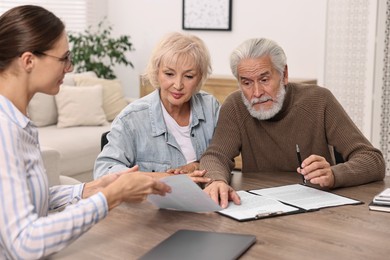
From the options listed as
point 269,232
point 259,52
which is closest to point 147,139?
point 259,52

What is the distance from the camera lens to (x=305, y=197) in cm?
198

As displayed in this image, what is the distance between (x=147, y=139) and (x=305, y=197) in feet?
2.36

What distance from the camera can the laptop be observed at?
4.65ft

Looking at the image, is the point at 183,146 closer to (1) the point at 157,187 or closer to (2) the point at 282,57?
(2) the point at 282,57

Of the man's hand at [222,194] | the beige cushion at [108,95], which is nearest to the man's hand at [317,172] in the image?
the man's hand at [222,194]

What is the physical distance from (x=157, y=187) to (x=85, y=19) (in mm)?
5001

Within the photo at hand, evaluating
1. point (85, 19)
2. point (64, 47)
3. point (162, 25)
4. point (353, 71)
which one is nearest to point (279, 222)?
point (64, 47)

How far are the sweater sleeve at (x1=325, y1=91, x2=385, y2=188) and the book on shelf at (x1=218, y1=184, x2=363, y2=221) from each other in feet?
0.43

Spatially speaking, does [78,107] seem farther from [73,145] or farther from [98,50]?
[98,50]

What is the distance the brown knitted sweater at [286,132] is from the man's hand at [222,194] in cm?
43

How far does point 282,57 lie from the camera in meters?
2.45

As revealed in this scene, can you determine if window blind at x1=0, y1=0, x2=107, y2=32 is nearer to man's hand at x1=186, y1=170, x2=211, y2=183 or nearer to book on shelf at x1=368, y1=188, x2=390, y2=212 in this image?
man's hand at x1=186, y1=170, x2=211, y2=183

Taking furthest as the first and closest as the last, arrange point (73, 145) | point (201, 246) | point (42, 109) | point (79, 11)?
1. point (79, 11)
2. point (42, 109)
3. point (73, 145)
4. point (201, 246)

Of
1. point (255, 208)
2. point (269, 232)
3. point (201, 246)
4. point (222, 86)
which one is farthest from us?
point (222, 86)
